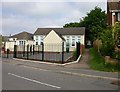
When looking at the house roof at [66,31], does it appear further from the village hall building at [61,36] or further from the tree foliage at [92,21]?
the tree foliage at [92,21]

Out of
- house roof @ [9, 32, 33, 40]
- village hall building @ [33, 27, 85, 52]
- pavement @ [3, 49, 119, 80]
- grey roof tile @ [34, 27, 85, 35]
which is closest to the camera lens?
pavement @ [3, 49, 119, 80]

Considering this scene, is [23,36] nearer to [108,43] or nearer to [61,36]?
[61,36]

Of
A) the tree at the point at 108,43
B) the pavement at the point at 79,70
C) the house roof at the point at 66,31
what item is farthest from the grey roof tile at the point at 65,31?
the pavement at the point at 79,70

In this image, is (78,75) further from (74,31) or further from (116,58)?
(74,31)

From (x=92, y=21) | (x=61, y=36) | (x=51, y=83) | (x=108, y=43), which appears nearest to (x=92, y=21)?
(x=92, y=21)

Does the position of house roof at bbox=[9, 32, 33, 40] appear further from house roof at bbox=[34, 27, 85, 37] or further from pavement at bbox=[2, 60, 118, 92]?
pavement at bbox=[2, 60, 118, 92]

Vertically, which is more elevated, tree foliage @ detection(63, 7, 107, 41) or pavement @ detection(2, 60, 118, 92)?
tree foliage @ detection(63, 7, 107, 41)

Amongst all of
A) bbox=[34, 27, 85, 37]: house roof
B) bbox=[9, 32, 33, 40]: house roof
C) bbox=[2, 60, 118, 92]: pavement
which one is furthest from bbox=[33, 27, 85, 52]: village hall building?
bbox=[2, 60, 118, 92]: pavement

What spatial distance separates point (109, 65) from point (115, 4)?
16522 millimetres

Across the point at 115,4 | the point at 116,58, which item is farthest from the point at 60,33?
the point at 116,58

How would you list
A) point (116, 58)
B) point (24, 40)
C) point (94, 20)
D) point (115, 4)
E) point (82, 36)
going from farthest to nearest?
point (94, 20) → point (24, 40) → point (82, 36) → point (115, 4) → point (116, 58)

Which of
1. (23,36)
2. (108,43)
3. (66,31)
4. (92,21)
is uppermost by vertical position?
(92,21)

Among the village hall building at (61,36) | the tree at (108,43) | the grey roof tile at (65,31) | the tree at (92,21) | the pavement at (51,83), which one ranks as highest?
the tree at (92,21)

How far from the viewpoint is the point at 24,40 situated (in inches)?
2719
